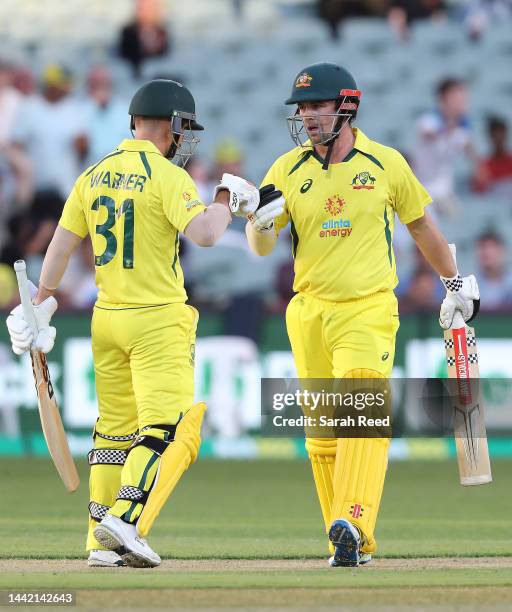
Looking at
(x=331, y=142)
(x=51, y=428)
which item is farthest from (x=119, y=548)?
(x=331, y=142)

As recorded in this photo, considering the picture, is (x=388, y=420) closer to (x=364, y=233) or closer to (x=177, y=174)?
(x=364, y=233)

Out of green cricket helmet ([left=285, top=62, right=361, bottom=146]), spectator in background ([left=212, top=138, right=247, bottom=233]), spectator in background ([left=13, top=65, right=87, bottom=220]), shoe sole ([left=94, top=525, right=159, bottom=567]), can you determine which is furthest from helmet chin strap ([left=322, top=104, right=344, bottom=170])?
spectator in background ([left=13, top=65, right=87, bottom=220])

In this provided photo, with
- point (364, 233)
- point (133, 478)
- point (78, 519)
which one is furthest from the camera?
point (78, 519)

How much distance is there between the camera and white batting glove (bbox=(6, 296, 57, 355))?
602 centimetres

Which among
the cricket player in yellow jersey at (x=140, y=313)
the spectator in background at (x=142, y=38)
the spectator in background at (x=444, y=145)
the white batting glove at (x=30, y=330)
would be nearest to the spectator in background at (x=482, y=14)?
the spectator in background at (x=444, y=145)

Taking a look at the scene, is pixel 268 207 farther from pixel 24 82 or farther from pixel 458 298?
pixel 24 82

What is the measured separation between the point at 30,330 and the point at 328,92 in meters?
1.67

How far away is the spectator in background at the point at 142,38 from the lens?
1620 centimetres

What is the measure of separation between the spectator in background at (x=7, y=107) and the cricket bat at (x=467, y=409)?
898 cm

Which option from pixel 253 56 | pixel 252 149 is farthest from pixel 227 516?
pixel 253 56

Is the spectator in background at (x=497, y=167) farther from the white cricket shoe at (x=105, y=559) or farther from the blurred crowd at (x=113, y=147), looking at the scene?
the white cricket shoe at (x=105, y=559)

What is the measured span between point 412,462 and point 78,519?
4202 millimetres

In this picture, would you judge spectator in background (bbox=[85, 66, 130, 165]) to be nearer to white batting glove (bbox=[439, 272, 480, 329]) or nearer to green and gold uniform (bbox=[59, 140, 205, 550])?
white batting glove (bbox=[439, 272, 480, 329])

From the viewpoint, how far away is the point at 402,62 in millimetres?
16500
